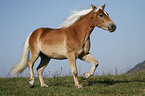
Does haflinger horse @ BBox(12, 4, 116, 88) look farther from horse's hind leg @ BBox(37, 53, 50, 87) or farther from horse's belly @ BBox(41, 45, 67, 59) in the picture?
horse's hind leg @ BBox(37, 53, 50, 87)

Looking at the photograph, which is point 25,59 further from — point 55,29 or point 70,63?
point 70,63

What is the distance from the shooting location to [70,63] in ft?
18.6

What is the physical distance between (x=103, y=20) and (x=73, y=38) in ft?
3.44

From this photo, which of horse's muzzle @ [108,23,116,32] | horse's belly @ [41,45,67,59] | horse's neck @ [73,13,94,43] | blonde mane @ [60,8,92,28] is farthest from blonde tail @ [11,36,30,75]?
horse's muzzle @ [108,23,116,32]

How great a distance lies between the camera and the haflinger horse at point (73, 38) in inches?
225

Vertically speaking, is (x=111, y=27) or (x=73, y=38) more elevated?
(x=111, y=27)

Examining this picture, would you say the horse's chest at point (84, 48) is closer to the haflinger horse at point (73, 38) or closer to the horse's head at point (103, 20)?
the haflinger horse at point (73, 38)

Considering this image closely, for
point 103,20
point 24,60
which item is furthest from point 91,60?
point 24,60

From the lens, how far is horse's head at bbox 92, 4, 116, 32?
5680 millimetres

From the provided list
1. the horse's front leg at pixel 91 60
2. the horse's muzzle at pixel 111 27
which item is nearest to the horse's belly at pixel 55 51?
the horse's front leg at pixel 91 60

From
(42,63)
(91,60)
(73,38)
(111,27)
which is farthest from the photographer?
(42,63)

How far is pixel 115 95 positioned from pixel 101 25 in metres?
2.09

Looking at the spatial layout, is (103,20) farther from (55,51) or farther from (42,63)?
(42,63)

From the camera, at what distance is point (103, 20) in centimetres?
571
